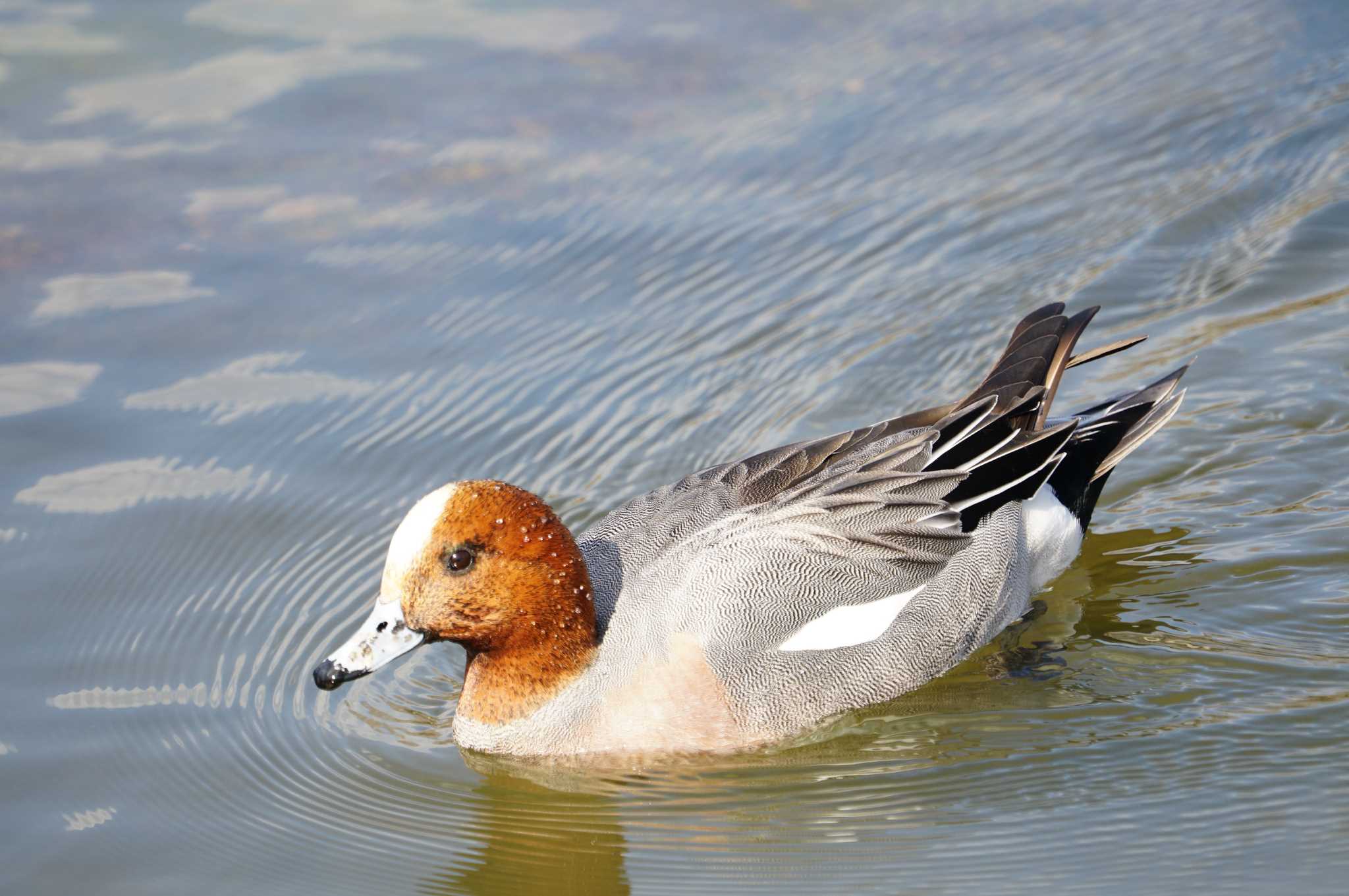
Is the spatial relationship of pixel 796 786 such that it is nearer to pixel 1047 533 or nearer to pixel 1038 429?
pixel 1047 533

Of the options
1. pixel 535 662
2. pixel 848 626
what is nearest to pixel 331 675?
pixel 535 662

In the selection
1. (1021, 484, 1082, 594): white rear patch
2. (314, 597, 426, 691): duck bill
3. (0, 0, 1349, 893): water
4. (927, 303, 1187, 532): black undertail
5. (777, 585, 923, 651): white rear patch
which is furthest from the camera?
(1021, 484, 1082, 594): white rear patch

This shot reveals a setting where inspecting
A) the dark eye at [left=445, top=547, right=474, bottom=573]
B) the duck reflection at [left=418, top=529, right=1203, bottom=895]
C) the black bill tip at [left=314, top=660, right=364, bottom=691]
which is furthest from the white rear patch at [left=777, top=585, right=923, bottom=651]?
the black bill tip at [left=314, top=660, right=364, bottom=691]

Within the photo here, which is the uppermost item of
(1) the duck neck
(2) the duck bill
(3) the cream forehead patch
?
(3) the cream forehead patch

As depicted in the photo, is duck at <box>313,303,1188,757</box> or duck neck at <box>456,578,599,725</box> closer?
duck at <box>313,303,1188,757</box>

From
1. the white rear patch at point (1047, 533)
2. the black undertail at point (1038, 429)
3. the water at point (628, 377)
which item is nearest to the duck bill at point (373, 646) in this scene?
the water at point (628, 377)

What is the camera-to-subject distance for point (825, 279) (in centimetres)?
793

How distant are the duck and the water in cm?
17

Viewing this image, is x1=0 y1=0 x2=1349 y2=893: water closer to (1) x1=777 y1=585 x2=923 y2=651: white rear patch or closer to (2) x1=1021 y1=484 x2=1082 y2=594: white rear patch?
(2) x1=1021 y1=484 x2=1082 y2=594: white rear patch

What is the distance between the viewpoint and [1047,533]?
19.3 ft

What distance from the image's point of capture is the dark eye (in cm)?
488

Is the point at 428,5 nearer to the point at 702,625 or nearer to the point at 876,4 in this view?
the point at 876,4

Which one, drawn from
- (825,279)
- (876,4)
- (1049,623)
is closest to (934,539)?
(1049,623)

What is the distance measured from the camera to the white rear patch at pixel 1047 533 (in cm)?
584
